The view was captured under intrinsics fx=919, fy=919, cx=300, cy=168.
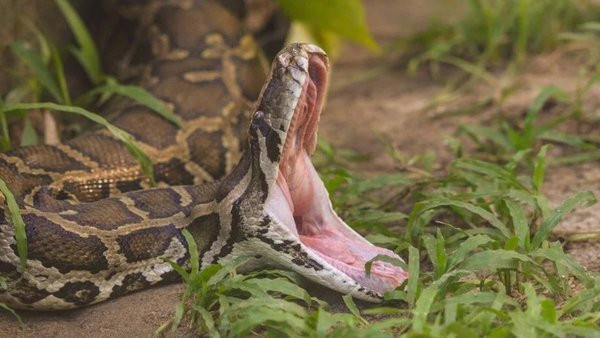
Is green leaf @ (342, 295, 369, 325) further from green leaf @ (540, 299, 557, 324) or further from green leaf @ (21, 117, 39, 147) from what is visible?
green leaf @ (21, 117, 39, 147)

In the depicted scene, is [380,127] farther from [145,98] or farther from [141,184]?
[141,184]

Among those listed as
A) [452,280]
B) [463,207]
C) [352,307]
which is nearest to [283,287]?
[352,307]

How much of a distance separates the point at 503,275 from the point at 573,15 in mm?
3714

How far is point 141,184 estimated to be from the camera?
177 inches

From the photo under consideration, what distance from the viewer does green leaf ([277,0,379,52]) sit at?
5.84 metres

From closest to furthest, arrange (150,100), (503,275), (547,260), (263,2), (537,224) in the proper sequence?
1. (503,275)
2. (547,260)
3. (537,224)
4. (150,100)
5. (263,2)

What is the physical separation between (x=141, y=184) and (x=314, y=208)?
0.99 metres

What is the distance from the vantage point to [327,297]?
375cm

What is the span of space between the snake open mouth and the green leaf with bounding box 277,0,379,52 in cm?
197

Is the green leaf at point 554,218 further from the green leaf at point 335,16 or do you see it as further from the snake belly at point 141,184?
the green leaf at point 335,16

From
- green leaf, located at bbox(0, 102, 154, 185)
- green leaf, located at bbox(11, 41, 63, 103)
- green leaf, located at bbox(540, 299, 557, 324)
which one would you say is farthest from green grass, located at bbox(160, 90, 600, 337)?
green leaf, located at bbox(11, 41, 63, 103)

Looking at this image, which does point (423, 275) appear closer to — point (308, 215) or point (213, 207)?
point (308, 215)

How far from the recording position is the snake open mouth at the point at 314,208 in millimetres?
3738

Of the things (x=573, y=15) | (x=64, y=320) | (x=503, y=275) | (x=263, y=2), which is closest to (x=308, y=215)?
(x=503, y=275)
